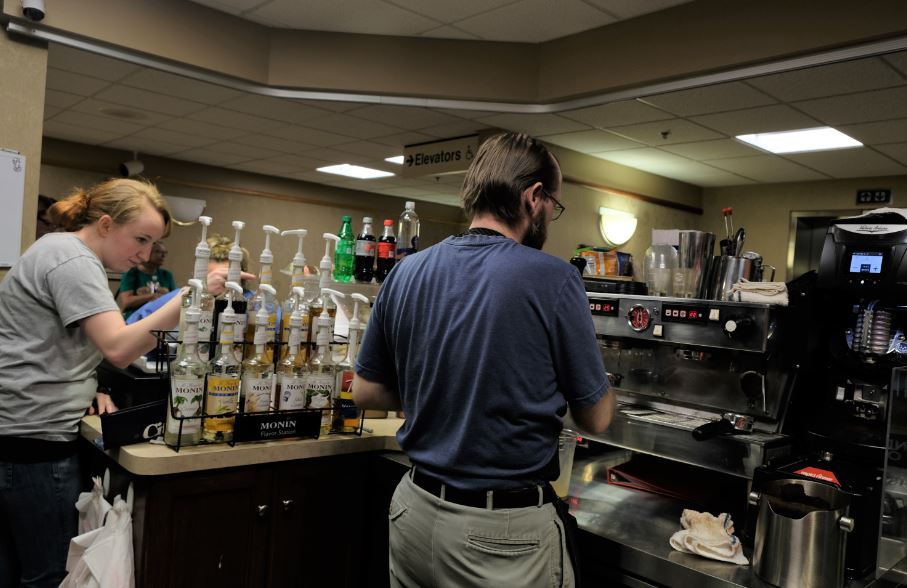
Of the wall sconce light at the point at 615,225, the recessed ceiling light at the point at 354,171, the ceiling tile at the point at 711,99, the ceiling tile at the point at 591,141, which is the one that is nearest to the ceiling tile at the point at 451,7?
the ceiling tile at the point at 711,99

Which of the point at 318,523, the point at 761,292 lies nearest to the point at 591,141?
the point at 761,292

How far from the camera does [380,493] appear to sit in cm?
210

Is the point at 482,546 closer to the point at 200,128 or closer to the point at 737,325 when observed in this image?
the point at 737,325

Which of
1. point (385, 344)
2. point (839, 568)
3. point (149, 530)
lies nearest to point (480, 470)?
point (385, 344)

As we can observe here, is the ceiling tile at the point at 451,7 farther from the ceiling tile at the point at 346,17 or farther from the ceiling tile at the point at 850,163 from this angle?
the ceiling tile at the point at 850,163

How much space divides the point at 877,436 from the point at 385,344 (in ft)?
4.70

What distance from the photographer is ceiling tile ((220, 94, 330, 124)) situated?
4873 mm

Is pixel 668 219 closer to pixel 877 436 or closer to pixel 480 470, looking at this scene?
pixel 877 436

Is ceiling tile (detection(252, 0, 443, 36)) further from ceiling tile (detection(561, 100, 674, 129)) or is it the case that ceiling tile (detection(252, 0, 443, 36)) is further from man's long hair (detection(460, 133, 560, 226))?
man's long hair (detection(460, 133, 560, 226))

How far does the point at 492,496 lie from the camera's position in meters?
1.28

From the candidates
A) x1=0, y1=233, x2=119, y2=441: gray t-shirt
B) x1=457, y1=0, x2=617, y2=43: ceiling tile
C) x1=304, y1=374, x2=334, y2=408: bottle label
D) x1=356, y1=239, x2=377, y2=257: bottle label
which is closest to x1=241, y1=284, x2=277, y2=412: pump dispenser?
x1=304, y1=374, x2=334, y2=408: bottle label

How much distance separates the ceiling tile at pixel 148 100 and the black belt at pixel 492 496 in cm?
456

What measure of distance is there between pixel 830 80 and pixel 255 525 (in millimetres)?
3616

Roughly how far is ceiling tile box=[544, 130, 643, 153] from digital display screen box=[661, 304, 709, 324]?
10.1ft
